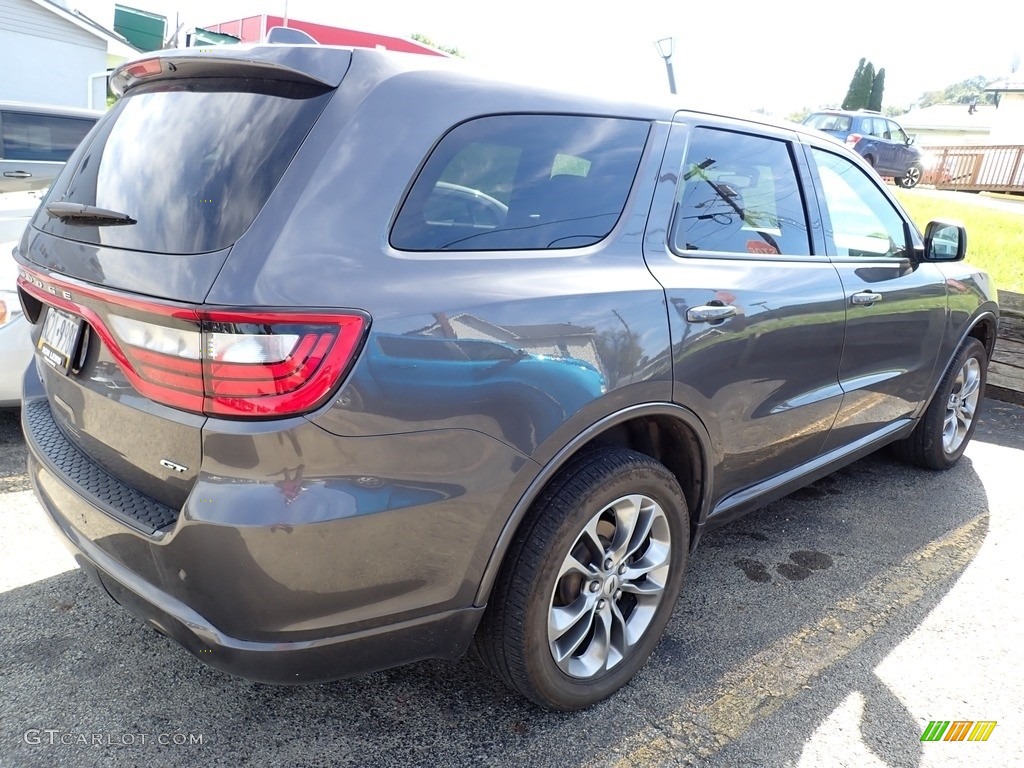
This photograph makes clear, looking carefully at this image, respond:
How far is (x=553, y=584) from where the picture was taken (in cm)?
213

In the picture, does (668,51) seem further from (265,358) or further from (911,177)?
(911,177)

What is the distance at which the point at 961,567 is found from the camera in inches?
134

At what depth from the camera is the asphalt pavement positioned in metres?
2.17

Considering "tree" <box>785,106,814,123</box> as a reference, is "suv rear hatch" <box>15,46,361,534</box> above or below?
below

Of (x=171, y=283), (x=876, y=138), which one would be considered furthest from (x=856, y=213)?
(x=876, y=138)

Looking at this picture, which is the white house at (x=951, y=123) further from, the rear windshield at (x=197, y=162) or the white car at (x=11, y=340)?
the rear windshield at (x=197, y=162)

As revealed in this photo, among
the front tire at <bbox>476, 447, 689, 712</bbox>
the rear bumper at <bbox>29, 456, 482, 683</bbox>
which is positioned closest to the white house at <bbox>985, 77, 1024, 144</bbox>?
the front tire at <bbox>476, 447, 689, 712</bbox>

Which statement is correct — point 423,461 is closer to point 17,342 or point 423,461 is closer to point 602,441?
point 602,441

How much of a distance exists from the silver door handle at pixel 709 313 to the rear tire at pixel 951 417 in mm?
2323

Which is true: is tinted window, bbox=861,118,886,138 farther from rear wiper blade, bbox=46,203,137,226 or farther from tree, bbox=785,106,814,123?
rear wiper blade, bbox=46,203,137,226

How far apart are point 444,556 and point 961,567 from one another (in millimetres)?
2639

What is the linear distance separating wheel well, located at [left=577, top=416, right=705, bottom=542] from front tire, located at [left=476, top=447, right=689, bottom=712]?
156mm

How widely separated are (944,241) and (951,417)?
46.8 inches

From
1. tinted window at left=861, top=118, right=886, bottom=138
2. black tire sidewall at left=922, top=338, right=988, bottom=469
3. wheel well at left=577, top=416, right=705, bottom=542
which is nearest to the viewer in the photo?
wheel well at left=577, top=416, right=705, bottom=542
